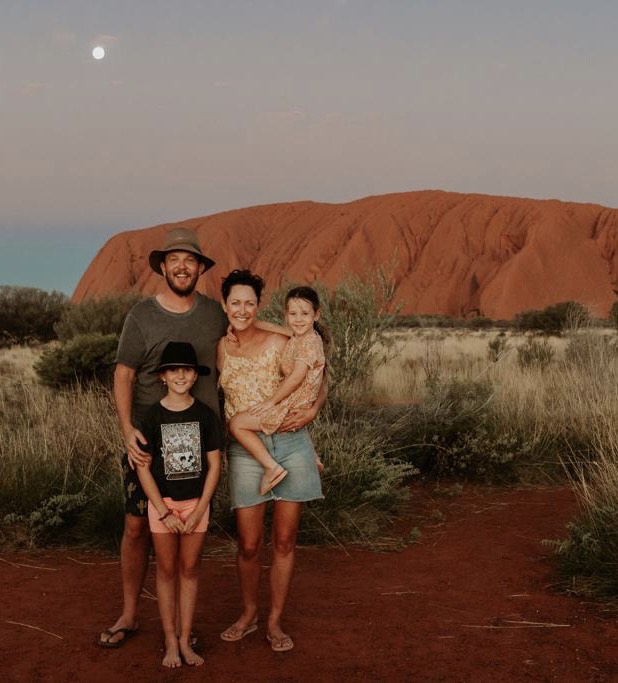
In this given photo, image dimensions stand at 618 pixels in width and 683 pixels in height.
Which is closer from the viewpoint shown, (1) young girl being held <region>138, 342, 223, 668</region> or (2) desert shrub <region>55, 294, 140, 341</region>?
(1) young girl being held <region>138, 342, 223, 668</region>

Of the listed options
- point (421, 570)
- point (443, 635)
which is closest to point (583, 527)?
point (421, 570)

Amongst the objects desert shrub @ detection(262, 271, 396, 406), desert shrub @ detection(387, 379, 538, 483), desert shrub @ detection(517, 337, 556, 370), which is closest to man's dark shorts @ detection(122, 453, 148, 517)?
desert shrub @ detection(387, 379, 538, 483)

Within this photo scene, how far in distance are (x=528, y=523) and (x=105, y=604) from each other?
3509 mm

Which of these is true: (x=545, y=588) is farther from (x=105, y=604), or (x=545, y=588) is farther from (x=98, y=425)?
(x=98, y=425)

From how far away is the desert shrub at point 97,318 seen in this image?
747 inches

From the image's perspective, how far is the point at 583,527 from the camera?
16.5ft

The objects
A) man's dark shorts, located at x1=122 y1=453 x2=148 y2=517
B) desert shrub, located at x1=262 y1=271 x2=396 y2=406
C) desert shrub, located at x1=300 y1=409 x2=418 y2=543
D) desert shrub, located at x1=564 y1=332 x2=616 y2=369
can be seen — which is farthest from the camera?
desert shrub, located at x1=564 y1=332 x2=616 y2=369

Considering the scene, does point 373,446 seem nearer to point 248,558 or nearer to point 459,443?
point 459,443

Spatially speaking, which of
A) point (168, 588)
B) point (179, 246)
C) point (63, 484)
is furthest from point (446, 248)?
point (168, 588)

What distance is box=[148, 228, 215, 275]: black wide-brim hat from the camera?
3.81m

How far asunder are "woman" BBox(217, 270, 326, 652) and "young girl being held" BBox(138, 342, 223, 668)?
0.50 feet

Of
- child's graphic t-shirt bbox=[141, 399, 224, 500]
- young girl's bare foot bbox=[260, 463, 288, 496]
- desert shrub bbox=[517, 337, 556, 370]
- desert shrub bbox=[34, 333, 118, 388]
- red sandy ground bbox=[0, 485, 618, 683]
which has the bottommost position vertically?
desert shrub bbox=[517, 337, 556, 370]

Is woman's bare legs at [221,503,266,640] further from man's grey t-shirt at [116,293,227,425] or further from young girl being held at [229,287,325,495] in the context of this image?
man's grey t-shirt at [116,293,227,425]

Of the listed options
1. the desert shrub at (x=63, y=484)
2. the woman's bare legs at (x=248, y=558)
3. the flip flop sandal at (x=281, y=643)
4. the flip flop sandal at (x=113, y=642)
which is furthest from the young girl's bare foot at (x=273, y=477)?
the desert shrub at (x=63, y=484)
